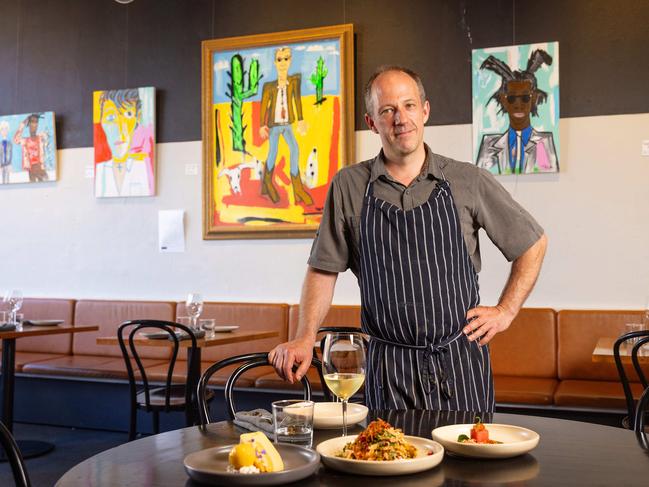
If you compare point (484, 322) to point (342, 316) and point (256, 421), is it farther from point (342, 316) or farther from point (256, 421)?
point (342, 316)

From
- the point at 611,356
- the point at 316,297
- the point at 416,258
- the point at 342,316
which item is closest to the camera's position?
the point at 416,258

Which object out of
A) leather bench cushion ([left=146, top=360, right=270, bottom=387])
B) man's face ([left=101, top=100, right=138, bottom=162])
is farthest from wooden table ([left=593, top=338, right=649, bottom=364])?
man's face ([left=101, top=100, right=138, bottom=162])

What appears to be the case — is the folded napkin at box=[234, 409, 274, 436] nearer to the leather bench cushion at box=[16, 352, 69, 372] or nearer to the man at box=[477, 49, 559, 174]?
the man at box=[477, 49, 559, 174]

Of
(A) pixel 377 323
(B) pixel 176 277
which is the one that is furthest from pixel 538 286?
(A) pixel 377 323

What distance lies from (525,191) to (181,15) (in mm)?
2832

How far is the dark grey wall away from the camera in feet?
15.5

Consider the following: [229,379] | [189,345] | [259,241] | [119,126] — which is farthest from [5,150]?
[229,379]

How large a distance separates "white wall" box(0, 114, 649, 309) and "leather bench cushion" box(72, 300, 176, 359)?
0.18 meters

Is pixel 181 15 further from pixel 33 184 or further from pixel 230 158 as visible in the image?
pixel 33 184

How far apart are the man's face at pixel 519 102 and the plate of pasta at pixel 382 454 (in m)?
3.80

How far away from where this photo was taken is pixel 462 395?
6.75 feet

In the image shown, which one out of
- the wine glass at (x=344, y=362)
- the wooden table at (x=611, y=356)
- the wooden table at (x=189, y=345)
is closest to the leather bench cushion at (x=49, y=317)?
the wooden table at (x=189, y=345)

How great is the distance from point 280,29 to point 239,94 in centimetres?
54

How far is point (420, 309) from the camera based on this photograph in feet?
6.86
